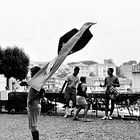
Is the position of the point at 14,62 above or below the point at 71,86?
above

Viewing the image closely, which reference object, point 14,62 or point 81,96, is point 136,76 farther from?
point 81,96

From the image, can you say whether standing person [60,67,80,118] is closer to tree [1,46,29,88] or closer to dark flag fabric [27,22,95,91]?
dark flag fabric [27,22,95,91]

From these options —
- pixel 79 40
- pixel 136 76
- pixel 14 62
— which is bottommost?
pixel 79 40

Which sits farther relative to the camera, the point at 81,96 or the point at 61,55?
the point at 81,96

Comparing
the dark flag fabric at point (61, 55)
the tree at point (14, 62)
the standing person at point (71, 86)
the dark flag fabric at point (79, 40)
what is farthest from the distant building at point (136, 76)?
the dark flag fabric at point (61, 55)

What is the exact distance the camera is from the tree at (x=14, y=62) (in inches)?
1868

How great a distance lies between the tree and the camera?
47.4 metres

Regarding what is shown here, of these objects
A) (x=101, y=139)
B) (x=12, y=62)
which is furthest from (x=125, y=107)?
(x=12, y=62)

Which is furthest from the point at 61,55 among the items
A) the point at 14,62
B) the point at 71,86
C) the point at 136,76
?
the point at 136,76

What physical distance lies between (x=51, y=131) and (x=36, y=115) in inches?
117

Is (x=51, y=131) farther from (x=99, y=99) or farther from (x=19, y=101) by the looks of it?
(x=19, y=101)

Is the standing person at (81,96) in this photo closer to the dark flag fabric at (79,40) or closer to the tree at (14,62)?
the dark flag fabric at (79,40)

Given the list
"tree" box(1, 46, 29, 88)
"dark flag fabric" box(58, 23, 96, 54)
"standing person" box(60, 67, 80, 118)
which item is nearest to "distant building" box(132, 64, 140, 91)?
"tree" box(1, 46, 29, 88)

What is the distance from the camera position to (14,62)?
47.9 m
